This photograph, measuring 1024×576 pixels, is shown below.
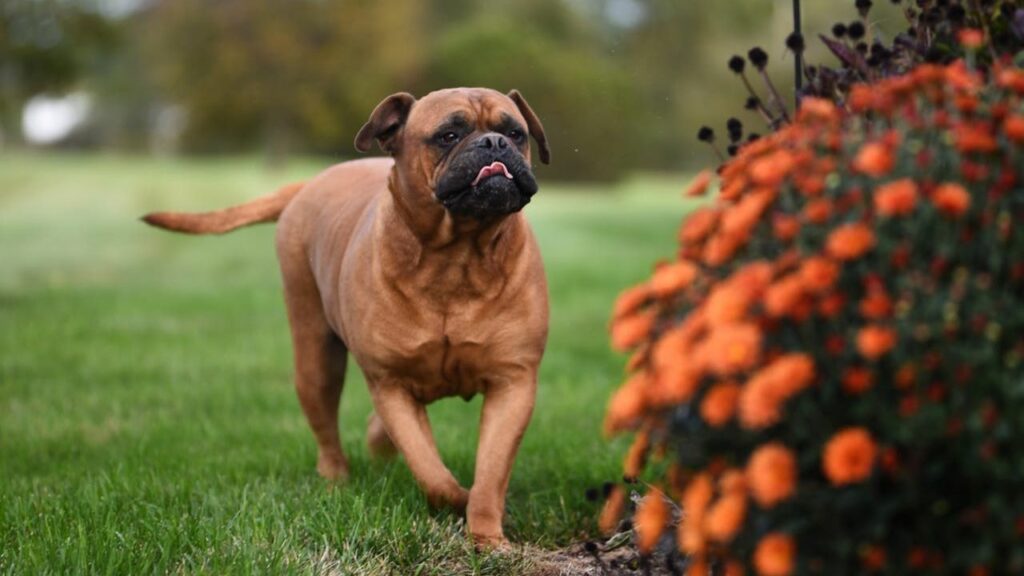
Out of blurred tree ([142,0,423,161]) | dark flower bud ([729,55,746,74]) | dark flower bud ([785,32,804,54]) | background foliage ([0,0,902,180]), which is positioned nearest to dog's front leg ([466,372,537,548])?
dark flower bud ([729,55,746,74])

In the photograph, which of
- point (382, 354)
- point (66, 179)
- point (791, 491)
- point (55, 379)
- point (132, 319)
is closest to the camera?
point (791, 491)

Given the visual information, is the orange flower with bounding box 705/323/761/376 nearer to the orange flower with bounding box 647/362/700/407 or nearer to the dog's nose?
the orange flower with bounding box 647/362/700/407

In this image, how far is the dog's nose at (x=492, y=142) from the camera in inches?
162

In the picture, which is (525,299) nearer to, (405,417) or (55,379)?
(405,417)

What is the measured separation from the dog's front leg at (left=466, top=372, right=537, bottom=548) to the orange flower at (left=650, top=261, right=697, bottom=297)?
164cm

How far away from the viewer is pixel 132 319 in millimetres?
11445

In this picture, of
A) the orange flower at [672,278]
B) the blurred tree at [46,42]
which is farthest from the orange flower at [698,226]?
the blurred tree at [46,42]

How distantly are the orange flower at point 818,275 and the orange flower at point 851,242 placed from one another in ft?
0.09

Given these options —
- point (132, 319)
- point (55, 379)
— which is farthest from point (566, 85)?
point (55, 379)

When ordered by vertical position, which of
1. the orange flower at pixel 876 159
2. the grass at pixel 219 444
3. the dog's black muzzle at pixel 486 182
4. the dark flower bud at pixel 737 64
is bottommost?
the grass at pixel 219 444

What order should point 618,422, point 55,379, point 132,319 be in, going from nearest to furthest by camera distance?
point 618,422
point 55,379
point 132,319

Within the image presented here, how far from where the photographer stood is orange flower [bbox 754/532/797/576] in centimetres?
222

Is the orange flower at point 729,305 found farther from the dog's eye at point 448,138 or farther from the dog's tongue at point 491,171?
the dog's eye at point 448,138

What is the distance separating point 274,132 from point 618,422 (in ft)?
132
